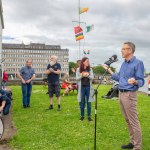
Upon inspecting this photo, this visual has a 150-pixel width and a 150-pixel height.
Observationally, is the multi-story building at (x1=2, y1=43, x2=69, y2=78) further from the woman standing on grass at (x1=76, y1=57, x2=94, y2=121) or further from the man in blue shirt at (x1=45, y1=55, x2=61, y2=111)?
the woman standing on grass at (x1=76, y1=57, x2=94, y2=121)

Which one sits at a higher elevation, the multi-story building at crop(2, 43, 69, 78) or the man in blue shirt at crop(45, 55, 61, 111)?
the multi-story building at crop(2, 43, 69, 78)

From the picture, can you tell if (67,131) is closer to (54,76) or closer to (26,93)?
(54,76)

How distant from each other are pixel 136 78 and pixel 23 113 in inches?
259

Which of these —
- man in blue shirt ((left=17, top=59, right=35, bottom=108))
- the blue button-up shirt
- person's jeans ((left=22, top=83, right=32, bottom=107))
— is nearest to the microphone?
the blue button-up shirt

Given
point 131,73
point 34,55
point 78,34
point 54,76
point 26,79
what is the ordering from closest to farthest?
point 131,73 < point 54,76 < point 26,79 < point 78,34 < point 34,55

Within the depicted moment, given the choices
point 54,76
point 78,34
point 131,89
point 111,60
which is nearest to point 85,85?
point 54,76

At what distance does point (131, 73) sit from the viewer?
274 inches

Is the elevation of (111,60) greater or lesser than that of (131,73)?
greater

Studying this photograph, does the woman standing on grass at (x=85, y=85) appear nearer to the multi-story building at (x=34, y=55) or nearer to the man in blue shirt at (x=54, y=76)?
the man in blue shirt at (x=54, y=76)

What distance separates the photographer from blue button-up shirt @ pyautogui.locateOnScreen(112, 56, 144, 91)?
6.84 metres

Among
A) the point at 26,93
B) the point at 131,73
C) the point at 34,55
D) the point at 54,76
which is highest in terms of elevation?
the point at 34,55

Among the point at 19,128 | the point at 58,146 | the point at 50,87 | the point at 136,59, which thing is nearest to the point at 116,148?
the point at 58,146

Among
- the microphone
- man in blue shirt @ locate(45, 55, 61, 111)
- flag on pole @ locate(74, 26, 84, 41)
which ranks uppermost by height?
flag on pole @ locate(74, 26, 84, 41)

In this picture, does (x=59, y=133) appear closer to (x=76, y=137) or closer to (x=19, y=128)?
(x=76, y=137)
